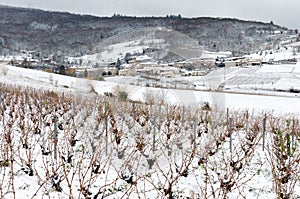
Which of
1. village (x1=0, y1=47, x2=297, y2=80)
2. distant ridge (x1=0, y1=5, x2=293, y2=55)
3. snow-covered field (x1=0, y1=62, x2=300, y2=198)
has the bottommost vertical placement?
snow-covered field (x1=0, y1=62, x2=300, y2=198)

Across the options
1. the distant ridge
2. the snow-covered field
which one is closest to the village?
the distant ridge

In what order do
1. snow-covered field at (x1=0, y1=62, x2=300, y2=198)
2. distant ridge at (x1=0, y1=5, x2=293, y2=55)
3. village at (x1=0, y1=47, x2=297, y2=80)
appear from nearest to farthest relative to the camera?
snow-covered field at (x1=0, y1=62, x2=300, y2=198), village at (x1=0, y1=47, x2=297, y2=80), distant ridge at (x1=0, y1=5, x2=293, y2=55)

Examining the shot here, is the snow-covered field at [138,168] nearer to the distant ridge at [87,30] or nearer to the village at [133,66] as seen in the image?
the village at [133,66]

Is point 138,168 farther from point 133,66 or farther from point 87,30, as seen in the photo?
point 87,30

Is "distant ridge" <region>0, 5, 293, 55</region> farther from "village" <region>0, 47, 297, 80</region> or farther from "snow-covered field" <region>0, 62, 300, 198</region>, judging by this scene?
"snow-covered field" <region>0, 62, 300, 198</region>

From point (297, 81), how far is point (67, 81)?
31956 mm

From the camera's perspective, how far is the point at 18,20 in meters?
102

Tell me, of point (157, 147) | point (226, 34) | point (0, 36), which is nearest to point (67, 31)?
point (0, 36)

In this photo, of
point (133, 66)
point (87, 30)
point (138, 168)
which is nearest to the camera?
point (138, 168)

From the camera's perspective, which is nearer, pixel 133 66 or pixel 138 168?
pixel 138 168

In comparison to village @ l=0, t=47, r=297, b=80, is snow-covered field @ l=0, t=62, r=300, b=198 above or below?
below

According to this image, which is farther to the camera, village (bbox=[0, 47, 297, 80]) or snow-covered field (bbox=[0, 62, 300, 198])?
village (bbox=[0, 47, 297, 80])

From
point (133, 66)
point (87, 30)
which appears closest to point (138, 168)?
point (133, 66)

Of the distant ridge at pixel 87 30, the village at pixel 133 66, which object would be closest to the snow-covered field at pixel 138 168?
the village at pixel 133 66
